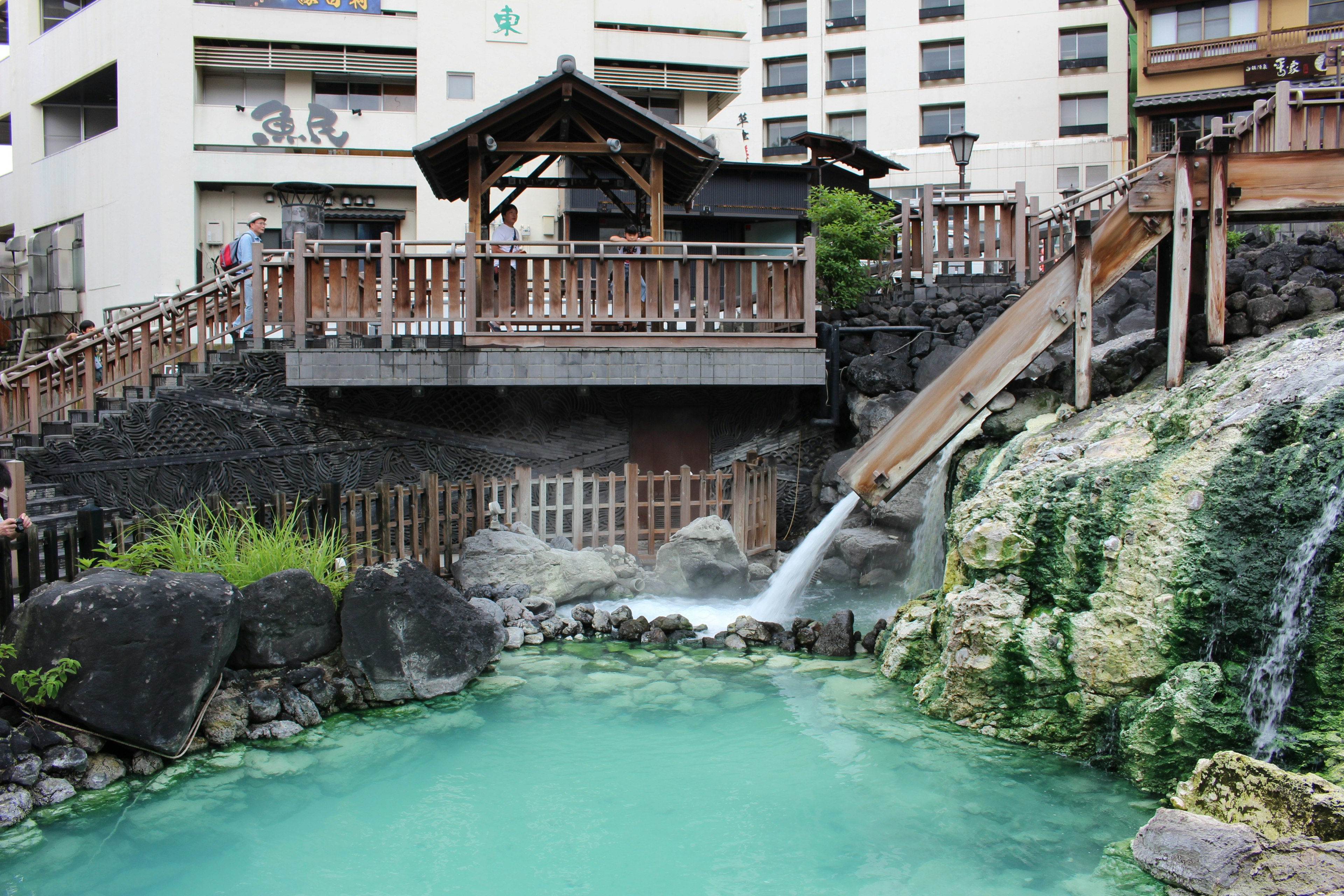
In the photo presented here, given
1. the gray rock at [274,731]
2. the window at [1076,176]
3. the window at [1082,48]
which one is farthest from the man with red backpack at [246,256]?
the window at [1082,48]

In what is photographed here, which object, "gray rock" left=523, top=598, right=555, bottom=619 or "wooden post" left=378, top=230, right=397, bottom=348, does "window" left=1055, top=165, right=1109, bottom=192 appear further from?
"gray rock" left=523, top=598, right=555, bottom=619

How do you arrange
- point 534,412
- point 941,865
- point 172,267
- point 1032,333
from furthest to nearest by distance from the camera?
point 172,267 → point 534,412 → point 1032,333 → point 941,865

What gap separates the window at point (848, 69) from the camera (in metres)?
36.8

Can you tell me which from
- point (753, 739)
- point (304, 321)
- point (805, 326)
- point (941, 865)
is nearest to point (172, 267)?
point (304, 321)

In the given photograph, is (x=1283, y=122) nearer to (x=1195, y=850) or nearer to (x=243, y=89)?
(x=1195, y=850)

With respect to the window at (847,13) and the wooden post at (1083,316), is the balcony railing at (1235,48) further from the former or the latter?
the wooden post at (1083,316)

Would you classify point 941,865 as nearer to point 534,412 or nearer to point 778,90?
point 534,412

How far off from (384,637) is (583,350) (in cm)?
507

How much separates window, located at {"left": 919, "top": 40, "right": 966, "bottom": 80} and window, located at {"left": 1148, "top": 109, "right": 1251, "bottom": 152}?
7567mm

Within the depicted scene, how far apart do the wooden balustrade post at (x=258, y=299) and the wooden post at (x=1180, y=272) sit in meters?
10.0

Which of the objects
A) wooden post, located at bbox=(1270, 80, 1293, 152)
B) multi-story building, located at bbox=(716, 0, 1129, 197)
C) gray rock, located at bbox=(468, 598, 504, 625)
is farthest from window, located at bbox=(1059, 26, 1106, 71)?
gray rock, located at bbox=(468, 598, 504, 625)

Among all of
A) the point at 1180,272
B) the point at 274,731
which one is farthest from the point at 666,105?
the point at 274,731

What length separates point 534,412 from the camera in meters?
13.3

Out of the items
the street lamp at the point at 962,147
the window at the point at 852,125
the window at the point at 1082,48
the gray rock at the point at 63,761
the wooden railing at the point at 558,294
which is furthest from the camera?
the window at the point at 852,125
